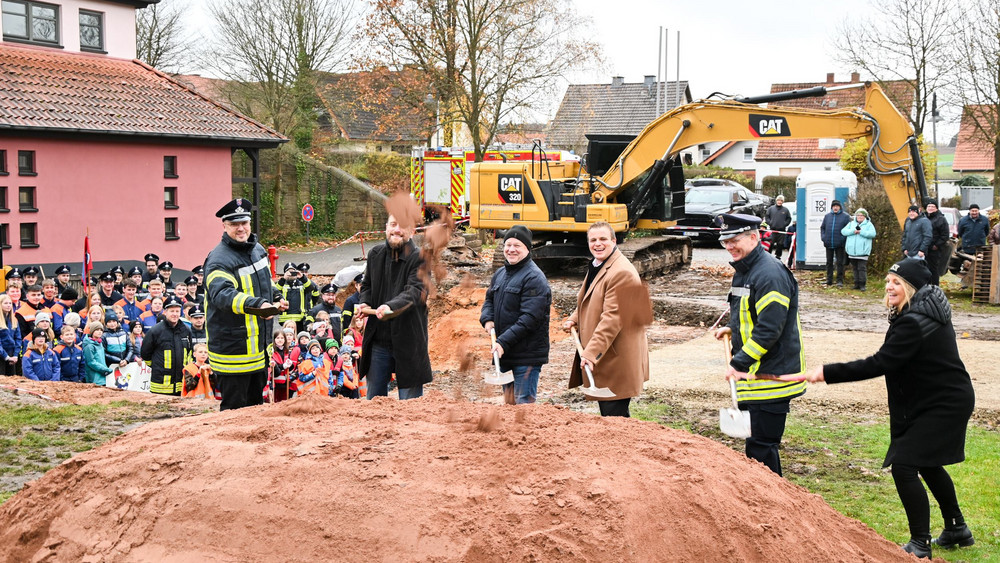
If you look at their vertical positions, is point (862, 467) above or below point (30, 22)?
below

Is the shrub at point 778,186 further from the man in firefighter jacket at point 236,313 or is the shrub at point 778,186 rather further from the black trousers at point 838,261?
the man in firefighter jacket at point 236,313

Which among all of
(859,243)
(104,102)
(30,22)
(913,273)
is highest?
(30,22)

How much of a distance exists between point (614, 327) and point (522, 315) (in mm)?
950

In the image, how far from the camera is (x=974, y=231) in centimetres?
2202

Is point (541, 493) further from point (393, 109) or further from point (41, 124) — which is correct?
point (393, 109)

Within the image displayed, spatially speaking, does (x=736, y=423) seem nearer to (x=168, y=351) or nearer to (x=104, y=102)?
(x=168, y=351)

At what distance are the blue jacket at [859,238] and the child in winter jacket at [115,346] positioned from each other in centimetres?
1471

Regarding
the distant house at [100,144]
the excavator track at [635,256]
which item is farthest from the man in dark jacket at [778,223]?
the distant house at [100,144]

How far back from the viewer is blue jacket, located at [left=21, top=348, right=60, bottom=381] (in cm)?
1134

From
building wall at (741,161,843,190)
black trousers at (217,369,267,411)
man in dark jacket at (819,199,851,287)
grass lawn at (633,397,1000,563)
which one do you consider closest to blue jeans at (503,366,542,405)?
grass lawn at (633,397,1000,563)

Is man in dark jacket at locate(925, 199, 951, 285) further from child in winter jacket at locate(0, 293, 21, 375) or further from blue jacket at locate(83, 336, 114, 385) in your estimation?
child in winter jacket at locate(0, 293, 21, 375)

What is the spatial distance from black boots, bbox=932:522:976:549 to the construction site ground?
966 millimetres

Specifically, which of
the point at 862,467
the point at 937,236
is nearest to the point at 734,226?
the point at 937,236

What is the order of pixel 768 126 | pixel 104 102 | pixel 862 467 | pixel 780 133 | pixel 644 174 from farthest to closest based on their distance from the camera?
pixel 104 102 < pixel 644 174 < pixel 768 126 < pixel 780 133 < pixel 862 467
